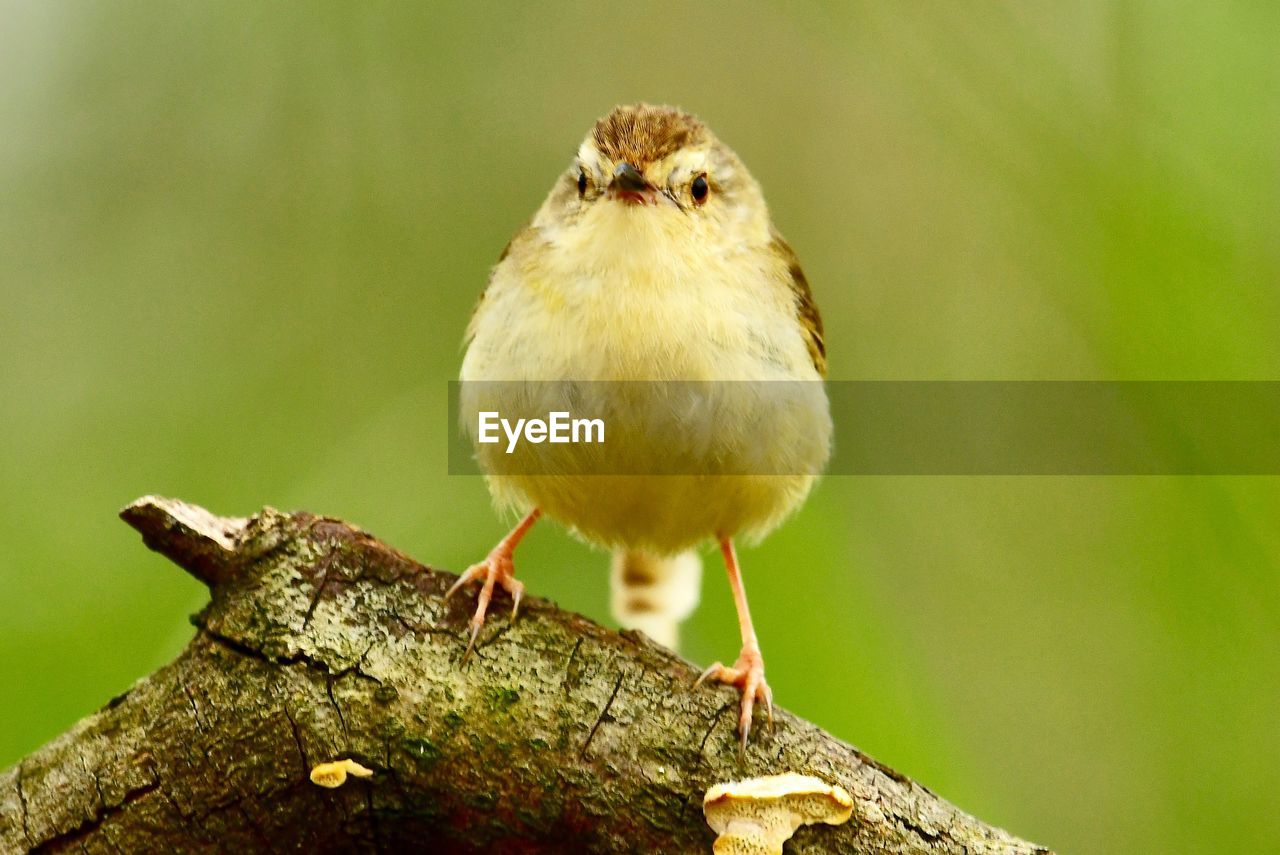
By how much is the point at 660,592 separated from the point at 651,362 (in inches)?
49.7

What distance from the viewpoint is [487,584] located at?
265 centimetres

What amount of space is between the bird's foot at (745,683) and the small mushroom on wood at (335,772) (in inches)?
29.4

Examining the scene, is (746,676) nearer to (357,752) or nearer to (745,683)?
(745,683)

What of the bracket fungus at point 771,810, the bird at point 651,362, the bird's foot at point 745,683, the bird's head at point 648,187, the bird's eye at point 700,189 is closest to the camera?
the bracket fungus at point 771,810

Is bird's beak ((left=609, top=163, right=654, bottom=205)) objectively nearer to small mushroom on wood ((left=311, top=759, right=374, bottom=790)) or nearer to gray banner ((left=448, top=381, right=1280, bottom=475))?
gray banner ((left=448, top=381, right=1280, bottom=475))

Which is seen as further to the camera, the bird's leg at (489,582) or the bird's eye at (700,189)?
the bird's eye at (700,189)

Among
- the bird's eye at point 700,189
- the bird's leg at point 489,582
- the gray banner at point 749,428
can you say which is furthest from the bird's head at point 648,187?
the bird's leg at point 489,582

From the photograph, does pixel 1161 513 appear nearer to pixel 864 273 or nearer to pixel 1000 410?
pixel 1000 410

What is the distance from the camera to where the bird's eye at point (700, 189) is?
3.23 m

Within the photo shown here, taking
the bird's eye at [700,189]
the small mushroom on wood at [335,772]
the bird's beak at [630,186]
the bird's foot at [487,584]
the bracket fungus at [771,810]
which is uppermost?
the bird's eye at [700,189]

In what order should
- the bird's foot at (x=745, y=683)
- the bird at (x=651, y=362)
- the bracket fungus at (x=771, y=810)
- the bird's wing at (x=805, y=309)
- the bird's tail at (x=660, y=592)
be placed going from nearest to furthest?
the bracket fungus at (x=771, y=810), the bird's foot at (x=745, y=683), the bird at (x=651, y=362), the bird's wing at (x=805, y=309), the bird's tail at (x=660, y=592)

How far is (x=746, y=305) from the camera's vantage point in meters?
3.11

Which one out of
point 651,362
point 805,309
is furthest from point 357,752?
point 805,309

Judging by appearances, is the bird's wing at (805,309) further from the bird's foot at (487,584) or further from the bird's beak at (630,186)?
the bird's foot at (487,584)
